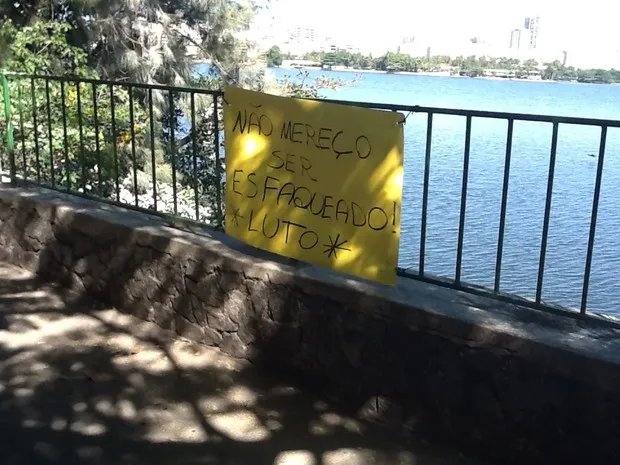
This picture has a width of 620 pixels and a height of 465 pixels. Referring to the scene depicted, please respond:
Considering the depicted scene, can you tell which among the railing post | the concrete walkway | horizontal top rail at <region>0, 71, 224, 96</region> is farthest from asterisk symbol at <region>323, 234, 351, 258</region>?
the railing post

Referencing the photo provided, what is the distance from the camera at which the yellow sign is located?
340cm

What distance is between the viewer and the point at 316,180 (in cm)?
366

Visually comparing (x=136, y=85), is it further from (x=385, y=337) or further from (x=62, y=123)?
(x=385, y=337)

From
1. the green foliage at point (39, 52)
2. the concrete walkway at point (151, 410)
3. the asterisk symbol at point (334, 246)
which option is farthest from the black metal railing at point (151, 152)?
the green foliage at point (39, 52)

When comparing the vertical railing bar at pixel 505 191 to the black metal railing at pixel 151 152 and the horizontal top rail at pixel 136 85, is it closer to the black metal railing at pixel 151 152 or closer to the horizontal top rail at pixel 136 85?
the black metal railing at pixel 151 152

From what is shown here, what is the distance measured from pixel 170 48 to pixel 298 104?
11.0 metres

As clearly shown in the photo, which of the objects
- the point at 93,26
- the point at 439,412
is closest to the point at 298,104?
the point at 439,412

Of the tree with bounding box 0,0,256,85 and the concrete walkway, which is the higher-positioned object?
the tree with bounding box 0,0,256,85

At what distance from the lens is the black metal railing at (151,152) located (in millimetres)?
3191

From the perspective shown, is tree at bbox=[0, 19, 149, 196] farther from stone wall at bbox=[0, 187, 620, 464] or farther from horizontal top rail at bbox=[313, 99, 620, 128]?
horizontal top rail at bbox=[313, 99, 620, 128]

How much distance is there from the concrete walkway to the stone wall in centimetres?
14

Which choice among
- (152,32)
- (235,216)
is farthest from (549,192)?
(152,32)

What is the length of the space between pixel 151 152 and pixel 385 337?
2161mm

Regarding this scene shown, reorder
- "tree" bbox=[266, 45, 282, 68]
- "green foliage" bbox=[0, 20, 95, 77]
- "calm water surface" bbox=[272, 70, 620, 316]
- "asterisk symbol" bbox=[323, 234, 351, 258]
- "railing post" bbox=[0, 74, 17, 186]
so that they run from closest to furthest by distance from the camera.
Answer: "asterisk symbol" bbox=[323, 234, 351, 258] < "calm water surface" bbox=[272, 70, 620, 316] < "railing post" bbox=[0, 74, 17, 186] < "green foliage" bbox=[0, 20, 95, 77] < "tree" bbox=[266, 45, 282, 68]
